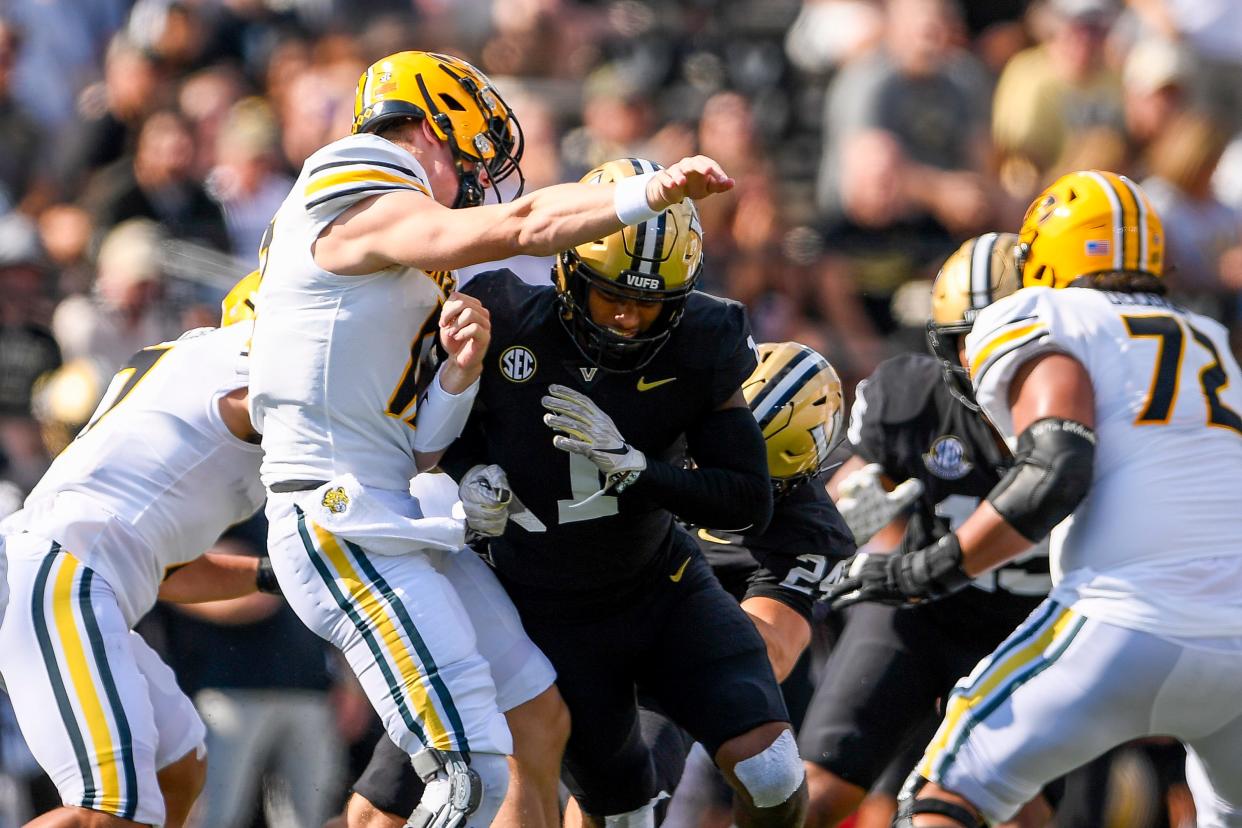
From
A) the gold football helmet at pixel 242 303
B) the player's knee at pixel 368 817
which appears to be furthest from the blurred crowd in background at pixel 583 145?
the gold football helmet at pixel 242 303

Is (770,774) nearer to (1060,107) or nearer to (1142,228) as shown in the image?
(1142,228)

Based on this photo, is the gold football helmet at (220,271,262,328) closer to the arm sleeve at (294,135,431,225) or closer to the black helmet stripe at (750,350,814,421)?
the arm sleeve at (294,135,431,225)

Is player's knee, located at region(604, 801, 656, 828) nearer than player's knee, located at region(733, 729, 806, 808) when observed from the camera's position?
No

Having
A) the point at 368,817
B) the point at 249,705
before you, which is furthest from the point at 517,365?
the point at 249,705

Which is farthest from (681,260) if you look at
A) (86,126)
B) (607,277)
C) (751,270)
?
(86,126)

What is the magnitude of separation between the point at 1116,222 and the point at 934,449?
1.20m

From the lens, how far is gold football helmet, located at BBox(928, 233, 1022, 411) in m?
5.31

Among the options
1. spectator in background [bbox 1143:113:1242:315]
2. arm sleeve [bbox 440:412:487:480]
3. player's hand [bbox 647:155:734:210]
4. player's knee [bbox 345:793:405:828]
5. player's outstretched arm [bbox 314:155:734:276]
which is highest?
player's hand [bbox 647:155:734:210]

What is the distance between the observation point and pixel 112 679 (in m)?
4.09

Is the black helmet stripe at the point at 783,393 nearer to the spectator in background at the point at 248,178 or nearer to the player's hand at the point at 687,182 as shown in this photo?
the player's hand at the point at 687,182

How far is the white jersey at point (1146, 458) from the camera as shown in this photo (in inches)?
156

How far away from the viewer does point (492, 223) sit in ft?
12.1

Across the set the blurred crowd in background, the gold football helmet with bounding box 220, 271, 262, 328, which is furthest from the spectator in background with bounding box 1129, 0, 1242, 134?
the gold football helmet with bounding box 220, 271, 262, 328

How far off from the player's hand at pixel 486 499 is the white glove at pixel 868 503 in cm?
149
